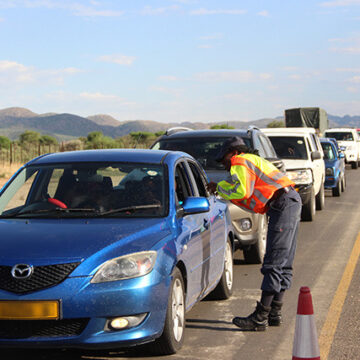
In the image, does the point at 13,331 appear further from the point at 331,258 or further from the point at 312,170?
the point at 312,170

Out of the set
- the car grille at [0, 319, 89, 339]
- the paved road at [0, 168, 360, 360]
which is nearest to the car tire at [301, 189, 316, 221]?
the paved road at [0, 168, 360, 360]

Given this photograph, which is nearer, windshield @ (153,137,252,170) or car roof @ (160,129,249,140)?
windshield @ (153,137,252,170)

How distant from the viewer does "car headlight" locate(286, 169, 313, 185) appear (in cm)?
1634

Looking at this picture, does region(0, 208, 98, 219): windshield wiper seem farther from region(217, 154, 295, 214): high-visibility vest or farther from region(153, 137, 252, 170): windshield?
region(153, 137, 252, 170): windshield

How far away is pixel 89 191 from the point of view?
23.0 ft

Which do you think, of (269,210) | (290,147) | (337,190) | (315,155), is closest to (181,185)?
(269,210)

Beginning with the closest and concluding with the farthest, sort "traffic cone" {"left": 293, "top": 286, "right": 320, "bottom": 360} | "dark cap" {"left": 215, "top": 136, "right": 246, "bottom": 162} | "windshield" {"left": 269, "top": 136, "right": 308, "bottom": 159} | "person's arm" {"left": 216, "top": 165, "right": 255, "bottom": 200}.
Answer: "traffic cone" {"left": 293, "top": 286, "right": 320, "bottom": 360} → "person's arm" {"left": 216, "top": 165, "right": 255, "bottom": 200} → "dark cap" {"left": 215, "top": 136, "right": 246, "bottom": 162} → "windshield" {"left": 269, "top": 136, "right": 308, "bottom": 159}

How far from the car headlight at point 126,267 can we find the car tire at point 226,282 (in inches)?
99.9

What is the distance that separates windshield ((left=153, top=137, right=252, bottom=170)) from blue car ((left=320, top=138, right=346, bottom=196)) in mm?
10123

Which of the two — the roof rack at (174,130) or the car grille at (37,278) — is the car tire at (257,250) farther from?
the car grille at (37,278)

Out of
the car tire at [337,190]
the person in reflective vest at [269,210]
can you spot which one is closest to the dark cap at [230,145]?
the person in reflective vest at [269,210]

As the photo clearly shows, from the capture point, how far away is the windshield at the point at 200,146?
11922 millimetres

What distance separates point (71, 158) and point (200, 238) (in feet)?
Answer: 4.71

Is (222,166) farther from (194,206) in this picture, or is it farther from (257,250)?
(194,206)
